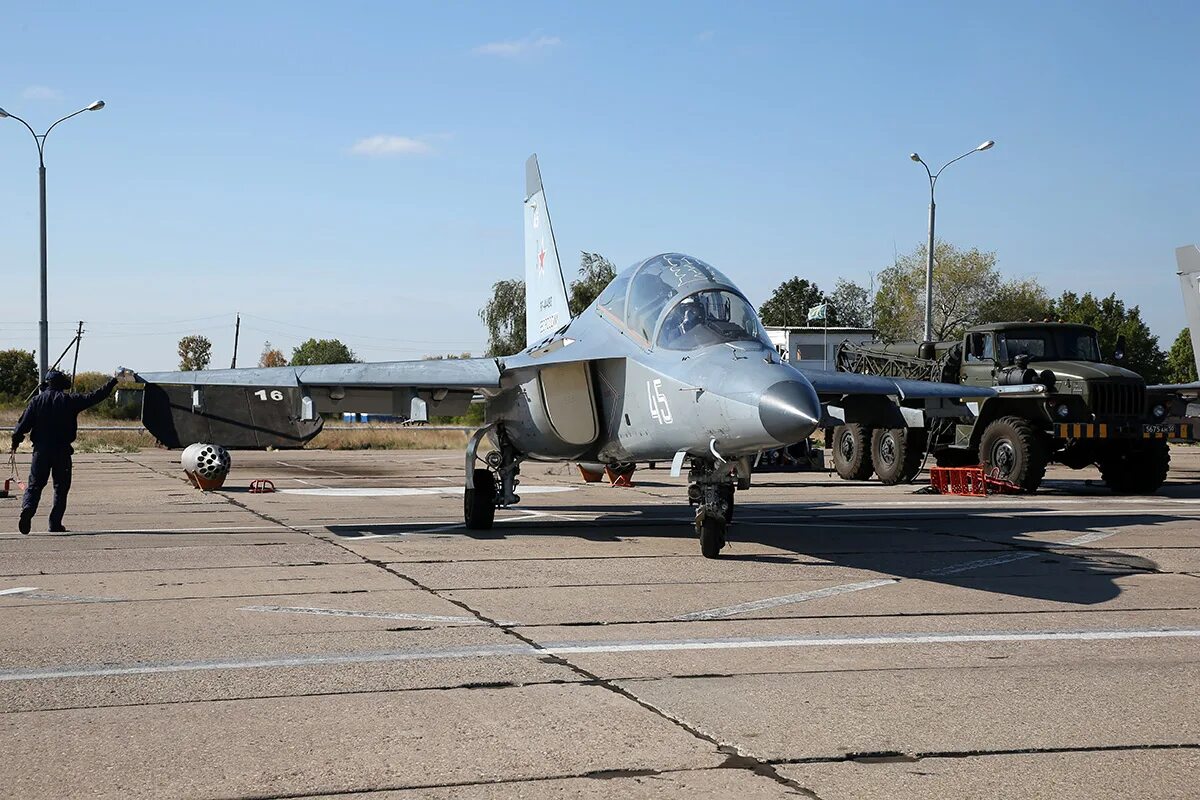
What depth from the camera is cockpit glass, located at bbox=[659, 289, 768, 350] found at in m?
11.0

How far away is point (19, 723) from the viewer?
5.32 metres

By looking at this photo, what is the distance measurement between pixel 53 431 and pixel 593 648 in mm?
8891

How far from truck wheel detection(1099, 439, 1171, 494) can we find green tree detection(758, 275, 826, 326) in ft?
258

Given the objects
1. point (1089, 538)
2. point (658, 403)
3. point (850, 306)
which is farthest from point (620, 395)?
point (850, 306)

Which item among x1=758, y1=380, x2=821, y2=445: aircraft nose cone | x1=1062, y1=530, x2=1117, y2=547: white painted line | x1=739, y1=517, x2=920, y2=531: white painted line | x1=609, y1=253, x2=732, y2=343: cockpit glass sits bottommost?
x1=1062, y1=530, x2=1117, y2=547: white painted line

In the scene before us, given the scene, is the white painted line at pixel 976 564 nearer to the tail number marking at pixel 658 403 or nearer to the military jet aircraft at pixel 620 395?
the military jet aircraft at pixel 620 395

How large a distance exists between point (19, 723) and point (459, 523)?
32.1 feet

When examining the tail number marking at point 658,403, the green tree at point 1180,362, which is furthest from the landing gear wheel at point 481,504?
the green tree at point 1180,362

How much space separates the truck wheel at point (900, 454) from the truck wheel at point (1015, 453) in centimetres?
225

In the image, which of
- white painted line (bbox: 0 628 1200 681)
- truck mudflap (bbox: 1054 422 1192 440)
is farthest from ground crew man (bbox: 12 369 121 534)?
truck mudflap (bbox: 1054 422 1192 440)

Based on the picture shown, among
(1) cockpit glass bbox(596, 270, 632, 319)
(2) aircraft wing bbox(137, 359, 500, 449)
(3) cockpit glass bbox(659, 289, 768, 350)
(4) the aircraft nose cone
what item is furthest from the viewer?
(2) aircraft wing bbox(137, 359, 500, 449)

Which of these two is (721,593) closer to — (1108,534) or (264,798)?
(264,798)

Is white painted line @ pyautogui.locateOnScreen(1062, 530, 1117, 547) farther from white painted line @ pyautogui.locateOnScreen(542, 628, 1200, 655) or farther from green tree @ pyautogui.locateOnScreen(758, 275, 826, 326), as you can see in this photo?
green tree @ pyautogui.locateOnScreen(758, 275, 826, 326)

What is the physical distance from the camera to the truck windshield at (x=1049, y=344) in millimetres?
21109
